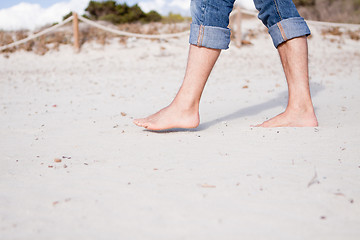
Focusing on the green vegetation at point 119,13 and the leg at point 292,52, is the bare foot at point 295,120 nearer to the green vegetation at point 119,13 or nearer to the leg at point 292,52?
the leg at point 292,52

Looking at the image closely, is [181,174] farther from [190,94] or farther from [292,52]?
[292,52]

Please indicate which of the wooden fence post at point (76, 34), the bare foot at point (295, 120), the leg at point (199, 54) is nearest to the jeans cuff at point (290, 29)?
the leg at point (199, 54)

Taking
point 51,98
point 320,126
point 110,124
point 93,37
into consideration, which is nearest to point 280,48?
point 320,126

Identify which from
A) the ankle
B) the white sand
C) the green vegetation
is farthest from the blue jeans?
the green vegetation

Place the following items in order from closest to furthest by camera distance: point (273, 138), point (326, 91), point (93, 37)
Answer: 1. point (273, 138)
2. point (326, 91)
3. point (93, 37)

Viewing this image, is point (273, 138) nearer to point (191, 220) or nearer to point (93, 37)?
point (191, 220)

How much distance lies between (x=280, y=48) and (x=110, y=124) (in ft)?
3.51

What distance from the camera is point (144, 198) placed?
3.54 feet

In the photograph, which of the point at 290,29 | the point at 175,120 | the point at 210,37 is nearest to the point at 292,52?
the point at 290,29

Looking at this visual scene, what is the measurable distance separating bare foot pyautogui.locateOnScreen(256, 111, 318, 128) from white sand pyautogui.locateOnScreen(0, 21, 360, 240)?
0.07 metres

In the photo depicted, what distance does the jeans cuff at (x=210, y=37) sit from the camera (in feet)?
5.96

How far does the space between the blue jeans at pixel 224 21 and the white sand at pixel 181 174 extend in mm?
471

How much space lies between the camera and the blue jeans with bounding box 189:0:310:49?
5.96 feet

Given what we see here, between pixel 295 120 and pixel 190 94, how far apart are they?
0.57 metres
